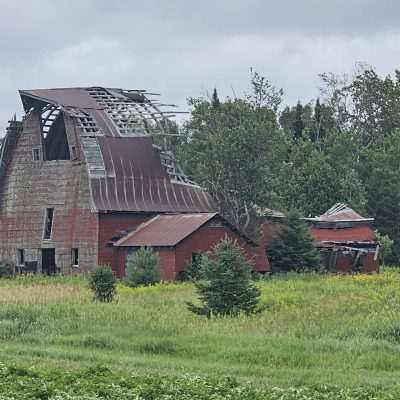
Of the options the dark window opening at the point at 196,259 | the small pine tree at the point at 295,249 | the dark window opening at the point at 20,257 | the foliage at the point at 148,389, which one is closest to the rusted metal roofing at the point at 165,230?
the dark window opening at the point at 196,259

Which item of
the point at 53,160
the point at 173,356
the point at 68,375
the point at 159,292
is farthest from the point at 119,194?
the point at 68,375

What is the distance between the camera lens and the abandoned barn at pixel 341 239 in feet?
181

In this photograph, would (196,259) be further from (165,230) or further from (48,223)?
(48,223)

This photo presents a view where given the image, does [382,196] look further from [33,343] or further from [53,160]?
[33,343]

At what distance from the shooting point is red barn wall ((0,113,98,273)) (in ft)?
178

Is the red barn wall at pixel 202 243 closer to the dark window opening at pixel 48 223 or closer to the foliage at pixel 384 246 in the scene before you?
the dark window opening at pixel 48 223

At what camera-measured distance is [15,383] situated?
16.3 meters

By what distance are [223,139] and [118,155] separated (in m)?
6.00

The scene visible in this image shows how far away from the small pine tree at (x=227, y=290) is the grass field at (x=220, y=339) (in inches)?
30.4

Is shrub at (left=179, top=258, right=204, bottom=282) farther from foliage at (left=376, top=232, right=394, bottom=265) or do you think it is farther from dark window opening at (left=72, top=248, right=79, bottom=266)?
foliage at (left=376, top=232, right=394, bottom=265)

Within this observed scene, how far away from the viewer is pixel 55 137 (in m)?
60.1

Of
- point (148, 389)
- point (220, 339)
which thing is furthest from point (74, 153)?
point (148, 389)

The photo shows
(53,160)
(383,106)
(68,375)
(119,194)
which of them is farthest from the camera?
(383,106)

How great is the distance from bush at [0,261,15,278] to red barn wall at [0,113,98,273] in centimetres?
53
